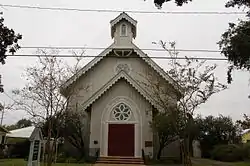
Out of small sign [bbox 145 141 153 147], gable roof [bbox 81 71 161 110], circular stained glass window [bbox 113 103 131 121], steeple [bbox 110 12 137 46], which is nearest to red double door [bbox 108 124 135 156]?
circular stained glass window [bbox 113 103 131 121]

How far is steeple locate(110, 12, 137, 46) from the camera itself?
2798 cm

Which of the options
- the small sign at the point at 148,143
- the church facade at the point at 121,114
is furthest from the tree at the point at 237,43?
the small sign at the point at 148,143

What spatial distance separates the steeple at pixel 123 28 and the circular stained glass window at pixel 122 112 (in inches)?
239

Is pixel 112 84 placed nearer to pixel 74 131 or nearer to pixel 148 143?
pixel 74 131

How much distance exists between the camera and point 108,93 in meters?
24.9

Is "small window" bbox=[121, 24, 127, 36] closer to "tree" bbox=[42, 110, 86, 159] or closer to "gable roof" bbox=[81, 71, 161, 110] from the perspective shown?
"gable roof" bbox=[81, 71, 161, 110]

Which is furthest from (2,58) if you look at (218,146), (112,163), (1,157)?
(218,146)

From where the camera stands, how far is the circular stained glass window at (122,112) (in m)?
24.5

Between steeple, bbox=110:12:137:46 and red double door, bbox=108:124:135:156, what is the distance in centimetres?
774

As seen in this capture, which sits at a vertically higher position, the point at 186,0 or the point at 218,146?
the point at 186,0

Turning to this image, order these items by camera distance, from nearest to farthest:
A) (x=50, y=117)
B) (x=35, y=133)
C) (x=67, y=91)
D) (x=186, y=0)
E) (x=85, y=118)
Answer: (x=186, y=0), (x=35, y=133), (x=50, y=117), (x=67, y=91), (x=85, y=118)

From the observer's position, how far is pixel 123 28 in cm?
2847

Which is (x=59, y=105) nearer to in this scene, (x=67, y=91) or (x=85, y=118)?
(x=67, y=91)

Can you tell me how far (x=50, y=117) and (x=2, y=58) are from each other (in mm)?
5823
